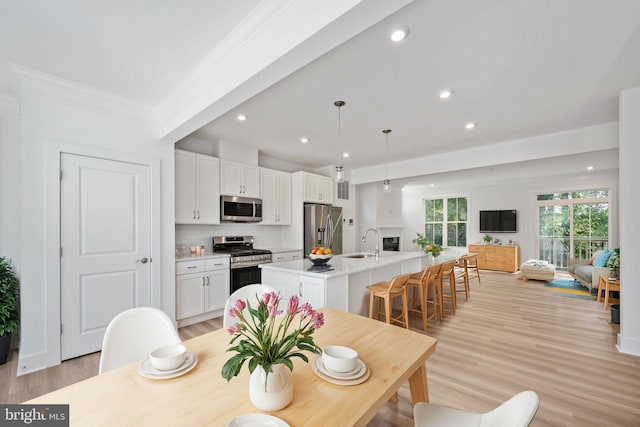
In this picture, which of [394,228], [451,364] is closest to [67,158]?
[451,364]

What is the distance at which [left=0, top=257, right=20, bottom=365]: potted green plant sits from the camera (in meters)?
2.59

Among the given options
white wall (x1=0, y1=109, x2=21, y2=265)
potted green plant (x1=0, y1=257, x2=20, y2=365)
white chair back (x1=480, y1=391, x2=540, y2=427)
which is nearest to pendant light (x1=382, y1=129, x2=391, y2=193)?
white chair back (x1=480, y1=391, x2=540, y2=427)

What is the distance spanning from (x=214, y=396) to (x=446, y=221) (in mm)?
9501

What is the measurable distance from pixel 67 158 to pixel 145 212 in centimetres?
86

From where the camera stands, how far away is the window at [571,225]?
22.6 ft

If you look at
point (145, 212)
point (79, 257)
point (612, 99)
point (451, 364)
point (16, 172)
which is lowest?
point (451, 364)

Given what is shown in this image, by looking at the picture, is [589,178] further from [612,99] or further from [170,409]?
[170,409]

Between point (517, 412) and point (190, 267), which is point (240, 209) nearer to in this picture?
point (190, 267)

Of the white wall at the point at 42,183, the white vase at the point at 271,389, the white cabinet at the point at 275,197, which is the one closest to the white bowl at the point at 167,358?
the white vase at the point at 271,389

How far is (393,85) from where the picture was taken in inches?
106

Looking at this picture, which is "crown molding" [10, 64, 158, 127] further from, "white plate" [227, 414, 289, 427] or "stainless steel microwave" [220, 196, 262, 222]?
"white plate" [227, 414, 289, 427]

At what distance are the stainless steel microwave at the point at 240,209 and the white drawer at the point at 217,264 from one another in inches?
26.2

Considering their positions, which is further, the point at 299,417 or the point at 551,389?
the point at 551,389

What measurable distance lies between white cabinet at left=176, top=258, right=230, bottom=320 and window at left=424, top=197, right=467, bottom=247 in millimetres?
7590
